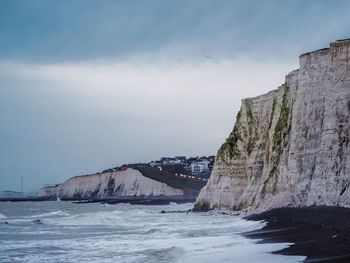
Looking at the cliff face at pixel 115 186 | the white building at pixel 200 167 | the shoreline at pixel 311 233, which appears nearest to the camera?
the shoreline at pixel 311 233

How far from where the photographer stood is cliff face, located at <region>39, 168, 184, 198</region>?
9438 cm

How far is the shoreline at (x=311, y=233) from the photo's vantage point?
10923mm

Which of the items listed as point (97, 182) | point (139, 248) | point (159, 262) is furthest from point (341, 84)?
point (97, 182)

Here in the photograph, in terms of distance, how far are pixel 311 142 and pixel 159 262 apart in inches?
517

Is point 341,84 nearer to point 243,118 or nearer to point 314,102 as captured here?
point 314,102

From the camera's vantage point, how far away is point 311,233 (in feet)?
49.2

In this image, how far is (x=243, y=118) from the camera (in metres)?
37.4

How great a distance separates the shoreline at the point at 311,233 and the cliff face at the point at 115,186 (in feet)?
230

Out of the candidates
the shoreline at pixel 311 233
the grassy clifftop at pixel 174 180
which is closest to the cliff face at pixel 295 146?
the shoreline at pixel 311 233

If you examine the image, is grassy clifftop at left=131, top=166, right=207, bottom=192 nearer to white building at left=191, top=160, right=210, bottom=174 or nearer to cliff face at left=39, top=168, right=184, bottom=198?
cliff face at left=39, top=168, right=184, bottom=198

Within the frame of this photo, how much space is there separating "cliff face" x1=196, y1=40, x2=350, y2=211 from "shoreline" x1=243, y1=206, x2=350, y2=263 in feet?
6.24

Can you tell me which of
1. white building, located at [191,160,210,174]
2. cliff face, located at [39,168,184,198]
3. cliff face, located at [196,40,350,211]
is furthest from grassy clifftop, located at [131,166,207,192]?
cliff face, located at [196,40,350,211]

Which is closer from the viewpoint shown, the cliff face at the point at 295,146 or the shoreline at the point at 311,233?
the shoreline at the point at 311,233

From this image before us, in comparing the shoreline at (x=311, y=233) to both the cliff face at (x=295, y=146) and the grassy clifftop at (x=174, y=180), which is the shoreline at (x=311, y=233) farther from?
the grassy clifftop at (x=174, y=180)
